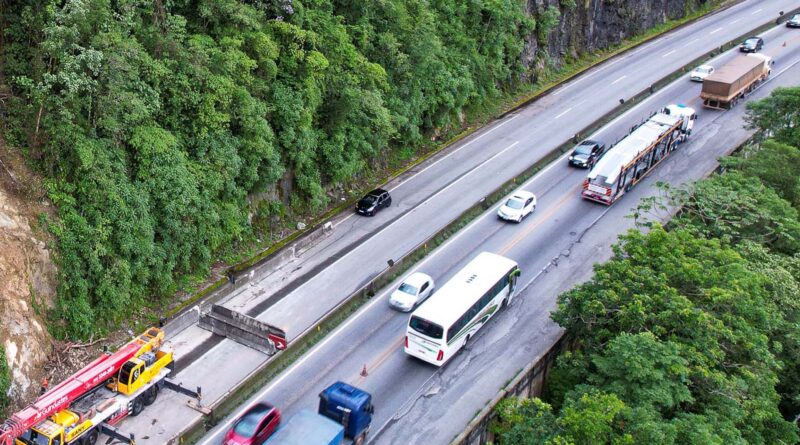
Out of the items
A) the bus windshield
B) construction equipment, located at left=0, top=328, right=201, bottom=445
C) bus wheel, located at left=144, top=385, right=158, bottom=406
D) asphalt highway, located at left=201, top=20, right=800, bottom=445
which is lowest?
asphalt highway, located at left=201, top=20, right=800, bottom=445

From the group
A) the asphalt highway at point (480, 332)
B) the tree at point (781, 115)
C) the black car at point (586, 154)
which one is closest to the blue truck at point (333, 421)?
the asphalt highway at point (480, 332)

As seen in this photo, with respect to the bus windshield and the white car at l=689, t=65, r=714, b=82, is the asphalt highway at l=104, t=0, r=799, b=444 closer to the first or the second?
the white car at l=689, t=65, r=714, b=82

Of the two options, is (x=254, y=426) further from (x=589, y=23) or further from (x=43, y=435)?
(x=589, y=23)

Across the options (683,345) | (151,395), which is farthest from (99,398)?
(683,345)

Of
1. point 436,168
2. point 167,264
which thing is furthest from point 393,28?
point 167,264

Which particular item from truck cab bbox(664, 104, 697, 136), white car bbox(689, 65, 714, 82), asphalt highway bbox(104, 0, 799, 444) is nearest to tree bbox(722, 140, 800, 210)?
asphalt highway bbox(104, 0, 799, 444)

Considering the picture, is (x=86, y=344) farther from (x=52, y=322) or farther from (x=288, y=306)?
(x=288, y=306)

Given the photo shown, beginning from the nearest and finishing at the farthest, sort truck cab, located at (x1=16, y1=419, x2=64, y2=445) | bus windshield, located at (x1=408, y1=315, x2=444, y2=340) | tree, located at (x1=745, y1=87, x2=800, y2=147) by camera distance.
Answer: truck cab, located at (x1=16, y1=419, x2=64, y2=445)
bus windshield, located at (x1=408, y1=315, x2=444, y2=340)
tree, located at (x1=745, y1=87, x2=800, y2=147)
